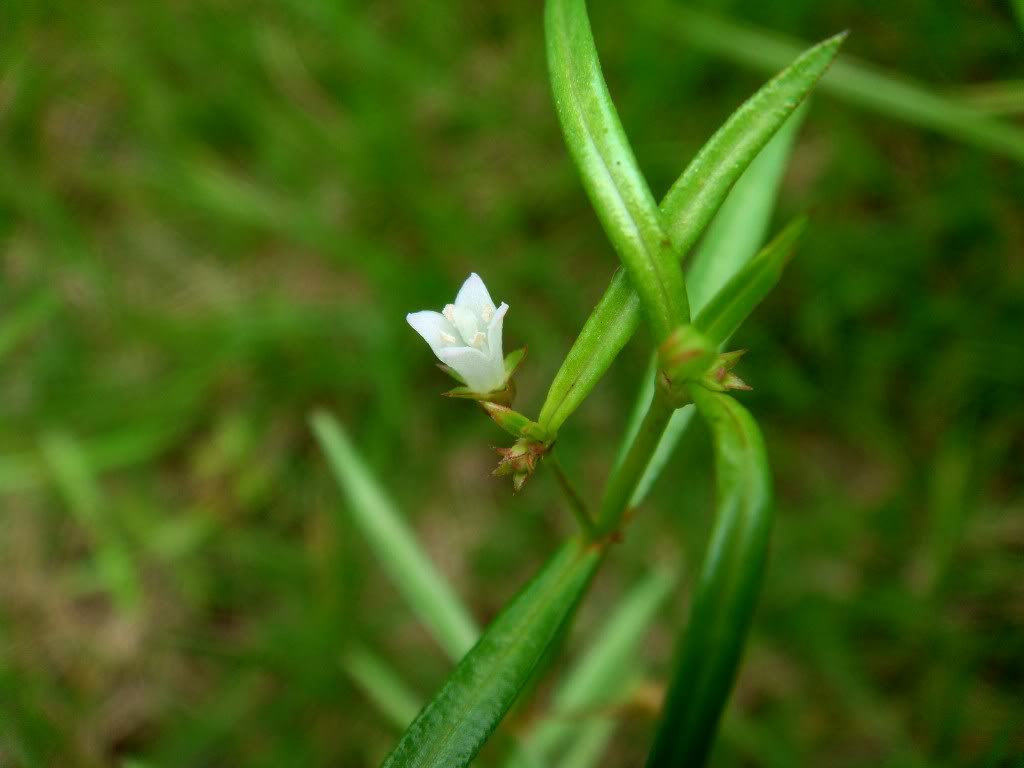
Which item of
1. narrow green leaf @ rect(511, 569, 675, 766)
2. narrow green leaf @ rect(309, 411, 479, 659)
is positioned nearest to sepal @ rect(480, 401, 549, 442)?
narrow green leaf @ rect(309, 411, 479, 659)

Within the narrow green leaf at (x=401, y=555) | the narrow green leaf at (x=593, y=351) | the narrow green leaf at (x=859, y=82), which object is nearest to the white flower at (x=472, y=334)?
the narrow green leaf at (x=593, y=351)

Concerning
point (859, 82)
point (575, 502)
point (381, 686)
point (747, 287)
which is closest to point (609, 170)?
point (747, 287)

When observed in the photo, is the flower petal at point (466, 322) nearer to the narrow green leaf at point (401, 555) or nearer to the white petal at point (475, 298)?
the white petal at point (475, 298)

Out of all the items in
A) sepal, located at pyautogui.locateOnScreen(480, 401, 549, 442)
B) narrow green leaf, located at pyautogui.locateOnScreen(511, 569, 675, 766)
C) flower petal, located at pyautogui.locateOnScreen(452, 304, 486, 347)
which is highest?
flower petal, located at pyautogui.locateOnScreen(452, 304, 486, 347)

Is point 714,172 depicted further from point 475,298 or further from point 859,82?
point 859,82

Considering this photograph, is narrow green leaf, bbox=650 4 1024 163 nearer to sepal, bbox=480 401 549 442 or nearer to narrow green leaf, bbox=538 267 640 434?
narrow green leaf, bbox=538 267 640 434

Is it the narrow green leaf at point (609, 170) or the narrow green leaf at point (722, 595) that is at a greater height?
the narrow green leaf at point (609, 170)
